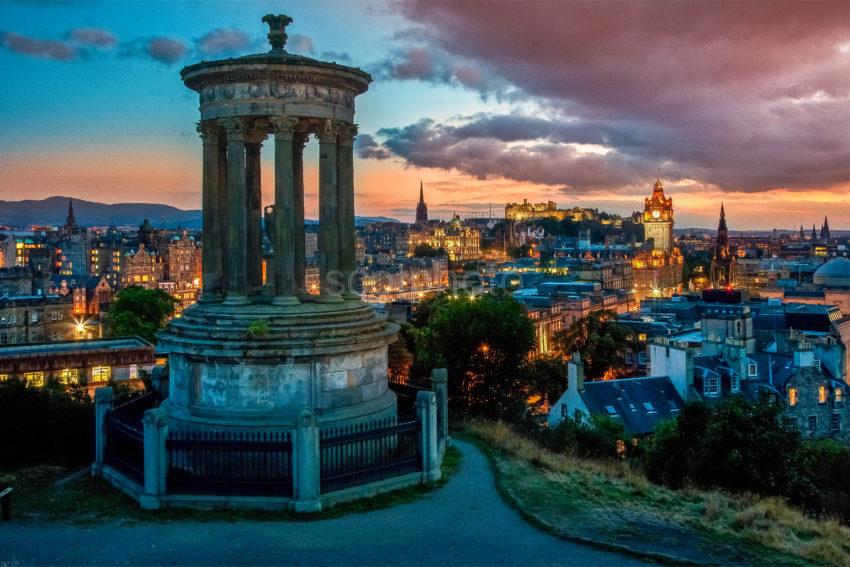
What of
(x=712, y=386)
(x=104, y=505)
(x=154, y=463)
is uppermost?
(x=154, y=463)

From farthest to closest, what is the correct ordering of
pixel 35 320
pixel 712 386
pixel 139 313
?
pixel 35 320 < pixel 139 313 < pixel 712 386

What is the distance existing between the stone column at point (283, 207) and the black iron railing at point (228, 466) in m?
4.19

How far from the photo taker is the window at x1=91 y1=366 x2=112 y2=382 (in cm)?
5203

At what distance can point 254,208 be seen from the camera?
22.1 m

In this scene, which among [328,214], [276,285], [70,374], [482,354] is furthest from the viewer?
[70,374]

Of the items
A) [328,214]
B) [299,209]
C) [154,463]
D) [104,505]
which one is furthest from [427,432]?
[299,209]

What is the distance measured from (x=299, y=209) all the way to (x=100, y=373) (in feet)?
120

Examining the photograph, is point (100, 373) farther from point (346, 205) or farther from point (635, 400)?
point (346, 205)

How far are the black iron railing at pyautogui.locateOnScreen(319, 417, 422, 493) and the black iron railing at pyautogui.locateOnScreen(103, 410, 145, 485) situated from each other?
4124 millimetres

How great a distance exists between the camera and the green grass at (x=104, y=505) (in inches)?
603

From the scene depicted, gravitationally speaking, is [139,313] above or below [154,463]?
below

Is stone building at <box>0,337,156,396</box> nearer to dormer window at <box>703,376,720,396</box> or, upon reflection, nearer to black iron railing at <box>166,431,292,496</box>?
black iron railing at <box>166,431,292,496</box>

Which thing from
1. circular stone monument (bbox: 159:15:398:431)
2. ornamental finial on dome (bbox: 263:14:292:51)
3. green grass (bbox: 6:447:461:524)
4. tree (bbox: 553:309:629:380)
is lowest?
tree (bbox: 553:309:629:380)

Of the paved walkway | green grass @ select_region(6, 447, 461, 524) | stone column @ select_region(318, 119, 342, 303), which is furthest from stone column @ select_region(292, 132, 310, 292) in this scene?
the paved walkway
